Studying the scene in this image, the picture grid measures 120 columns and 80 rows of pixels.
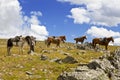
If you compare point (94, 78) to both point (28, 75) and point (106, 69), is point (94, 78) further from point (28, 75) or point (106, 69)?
point (28, 75)

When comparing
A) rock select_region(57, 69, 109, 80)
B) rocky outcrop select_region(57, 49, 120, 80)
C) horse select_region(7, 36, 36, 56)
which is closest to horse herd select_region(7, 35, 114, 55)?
horse select_region(7, 36, 36, 56)

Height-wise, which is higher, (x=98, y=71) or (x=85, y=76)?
(x=98, y=71)

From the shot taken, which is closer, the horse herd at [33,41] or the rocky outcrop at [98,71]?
the rocky outcrop at [98,71]

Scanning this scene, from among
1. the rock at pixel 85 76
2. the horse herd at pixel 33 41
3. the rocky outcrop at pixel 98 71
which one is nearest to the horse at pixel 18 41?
the horse herd at pixel 33 41

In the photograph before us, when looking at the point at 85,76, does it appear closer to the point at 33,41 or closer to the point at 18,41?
the point at 18,41

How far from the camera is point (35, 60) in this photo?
49781 mm

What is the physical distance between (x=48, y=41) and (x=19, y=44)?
20610mm

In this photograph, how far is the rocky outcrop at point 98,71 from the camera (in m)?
31.0

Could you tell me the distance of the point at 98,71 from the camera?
32.4 metres

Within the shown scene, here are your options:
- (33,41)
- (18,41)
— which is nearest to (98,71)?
(18,41)

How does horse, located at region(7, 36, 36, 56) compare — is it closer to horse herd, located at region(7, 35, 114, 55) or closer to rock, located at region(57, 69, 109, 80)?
horse herd, located at region(7, 35, 114, 55)

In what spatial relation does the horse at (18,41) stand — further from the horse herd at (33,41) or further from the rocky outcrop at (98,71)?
the rocky outcrop at (98,71)

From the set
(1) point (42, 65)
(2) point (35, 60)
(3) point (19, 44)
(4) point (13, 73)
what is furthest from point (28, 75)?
(3) point (19, 44)

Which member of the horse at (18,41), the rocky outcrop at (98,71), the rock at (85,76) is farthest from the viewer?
the horse at (18,41)
